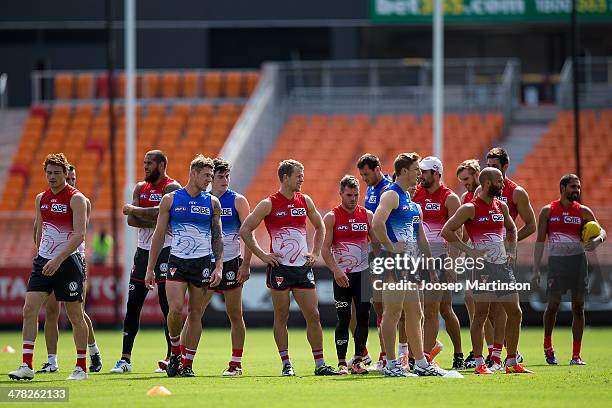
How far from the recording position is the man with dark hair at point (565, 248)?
16.8 metres

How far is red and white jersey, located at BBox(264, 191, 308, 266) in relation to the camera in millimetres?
14836

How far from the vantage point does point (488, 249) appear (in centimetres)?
1466

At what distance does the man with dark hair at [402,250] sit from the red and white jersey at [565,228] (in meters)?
3.27

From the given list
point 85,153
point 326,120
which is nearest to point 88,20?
point 85,153

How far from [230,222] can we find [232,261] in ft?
1.60

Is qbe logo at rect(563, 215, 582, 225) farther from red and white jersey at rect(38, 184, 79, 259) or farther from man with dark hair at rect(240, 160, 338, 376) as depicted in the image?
red and white jersey at rect(38, 184, 79, 259)

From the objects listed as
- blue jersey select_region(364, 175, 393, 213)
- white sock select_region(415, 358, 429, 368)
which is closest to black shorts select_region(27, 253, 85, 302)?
blue jersey select_region(364, 175, 393, 213)

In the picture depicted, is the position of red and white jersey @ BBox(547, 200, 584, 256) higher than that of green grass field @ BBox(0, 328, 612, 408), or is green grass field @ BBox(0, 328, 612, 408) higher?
red and white jersey @ BBox(547, 200, 584, 256)

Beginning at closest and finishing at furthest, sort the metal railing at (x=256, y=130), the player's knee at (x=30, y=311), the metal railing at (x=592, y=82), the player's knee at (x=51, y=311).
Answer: the player's knee at (x=30, y=311) < the player's knee at (x=51, y=311) < the metal railing at (x=256, y=130) < the metal railing at (x=592, y=82)

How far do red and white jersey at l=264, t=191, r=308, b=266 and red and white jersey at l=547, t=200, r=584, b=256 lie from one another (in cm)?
387

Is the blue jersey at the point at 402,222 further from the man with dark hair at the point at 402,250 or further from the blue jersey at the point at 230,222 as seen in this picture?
the blue jersey at the point at 230,222

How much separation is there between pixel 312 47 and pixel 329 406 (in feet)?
95.2

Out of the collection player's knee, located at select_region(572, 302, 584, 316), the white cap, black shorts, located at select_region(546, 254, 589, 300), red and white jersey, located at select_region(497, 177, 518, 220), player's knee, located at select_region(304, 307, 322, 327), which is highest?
the white cap

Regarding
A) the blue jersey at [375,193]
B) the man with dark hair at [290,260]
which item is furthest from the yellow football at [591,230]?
the man with dark hair at [290,260]
